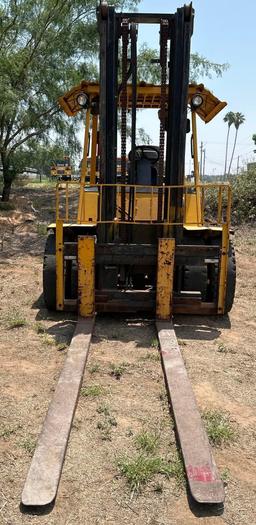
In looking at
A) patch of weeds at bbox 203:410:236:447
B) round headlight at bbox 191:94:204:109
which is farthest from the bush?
patch of weeds at bbox 203:410:236:447

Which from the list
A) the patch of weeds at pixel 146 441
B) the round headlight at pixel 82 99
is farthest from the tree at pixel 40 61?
the patch of weeds at pixel 146 441

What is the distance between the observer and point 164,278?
19.4 feet

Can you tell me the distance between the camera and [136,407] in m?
3.81

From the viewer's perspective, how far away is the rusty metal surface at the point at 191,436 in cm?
273

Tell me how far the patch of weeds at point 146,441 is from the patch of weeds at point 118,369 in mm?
1059

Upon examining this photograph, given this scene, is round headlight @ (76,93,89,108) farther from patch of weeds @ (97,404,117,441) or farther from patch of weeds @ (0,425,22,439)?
patch of weeds @ (0,425,22,439)

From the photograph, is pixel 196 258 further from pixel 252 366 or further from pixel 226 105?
pixel 226 105

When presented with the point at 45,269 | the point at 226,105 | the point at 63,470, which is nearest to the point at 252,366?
the point at 63,470

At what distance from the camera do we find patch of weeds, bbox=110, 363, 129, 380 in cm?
443

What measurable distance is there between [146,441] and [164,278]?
2838 mm

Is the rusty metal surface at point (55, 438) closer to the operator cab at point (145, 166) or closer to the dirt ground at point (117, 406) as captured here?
the dirt ground at point (117, 406)

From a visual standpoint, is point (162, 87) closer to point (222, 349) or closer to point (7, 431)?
point (222, 349)

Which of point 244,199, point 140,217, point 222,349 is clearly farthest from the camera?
point 244,199

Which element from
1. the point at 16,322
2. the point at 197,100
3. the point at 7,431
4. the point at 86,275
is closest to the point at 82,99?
the point at 197,100
